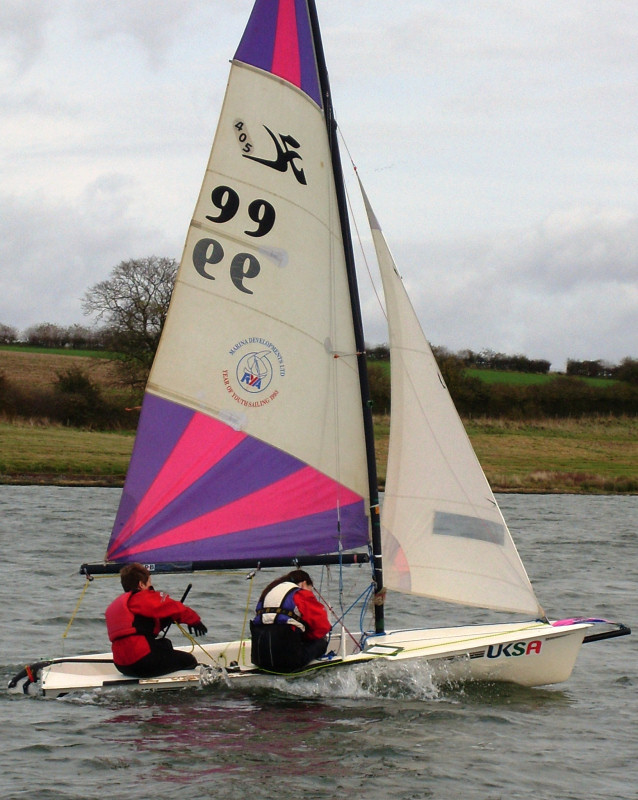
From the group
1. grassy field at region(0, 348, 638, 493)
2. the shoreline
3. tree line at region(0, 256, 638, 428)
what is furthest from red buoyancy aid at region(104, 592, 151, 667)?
tree line at region(0, 256, 638, 428)

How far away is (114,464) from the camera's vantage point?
37625 millimetres

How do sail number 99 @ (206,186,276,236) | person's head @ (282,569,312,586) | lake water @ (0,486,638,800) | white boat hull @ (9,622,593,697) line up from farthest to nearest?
sail number 99 @ (206,186,276,236)
person's head @ (282,569,312,586)
white boat hull @ (9,622,593,697)
lake water @ (0,486,638,800)

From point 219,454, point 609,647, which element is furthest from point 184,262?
point 609,647

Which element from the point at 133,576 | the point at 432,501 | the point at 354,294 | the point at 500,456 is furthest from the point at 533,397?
the point at 133,576

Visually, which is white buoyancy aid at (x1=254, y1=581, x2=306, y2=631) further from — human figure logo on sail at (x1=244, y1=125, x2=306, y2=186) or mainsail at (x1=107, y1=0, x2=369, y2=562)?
human figure logo on sail at (x1=244, y1=125, x2=306, y2=186)

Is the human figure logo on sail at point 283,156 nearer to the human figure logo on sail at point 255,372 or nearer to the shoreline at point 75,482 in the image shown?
the human figure logo on sail at point 255,372

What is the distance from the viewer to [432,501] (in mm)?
12508

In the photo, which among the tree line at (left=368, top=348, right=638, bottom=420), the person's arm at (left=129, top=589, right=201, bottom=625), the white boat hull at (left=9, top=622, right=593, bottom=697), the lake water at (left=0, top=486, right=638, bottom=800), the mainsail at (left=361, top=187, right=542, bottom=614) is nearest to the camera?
the lake water at (left=0, top=486, right=638, bottom=800)

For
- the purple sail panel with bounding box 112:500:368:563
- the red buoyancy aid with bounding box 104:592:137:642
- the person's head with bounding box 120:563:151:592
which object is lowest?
the red buoyancy aid with bounding box 104:592:137:642

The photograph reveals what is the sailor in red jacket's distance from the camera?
11.2 m

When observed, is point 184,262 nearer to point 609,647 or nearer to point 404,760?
point 404,760

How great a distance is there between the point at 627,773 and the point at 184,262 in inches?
257

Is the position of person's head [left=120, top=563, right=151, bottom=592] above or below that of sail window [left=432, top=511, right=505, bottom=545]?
below

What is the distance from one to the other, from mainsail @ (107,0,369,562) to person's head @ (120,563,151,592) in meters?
0.35
